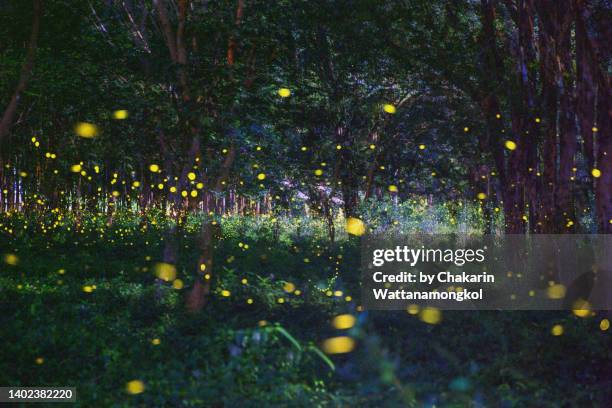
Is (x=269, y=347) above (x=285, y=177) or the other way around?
the other way around

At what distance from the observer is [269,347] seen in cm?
892

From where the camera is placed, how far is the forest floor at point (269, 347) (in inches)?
295

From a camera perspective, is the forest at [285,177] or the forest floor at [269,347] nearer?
the forest floor at [269,347]

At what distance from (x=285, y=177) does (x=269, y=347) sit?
11.8 m

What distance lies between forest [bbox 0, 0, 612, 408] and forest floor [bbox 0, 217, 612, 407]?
5cm

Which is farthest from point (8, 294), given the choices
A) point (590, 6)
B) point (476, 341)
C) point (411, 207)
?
point (411, 207)

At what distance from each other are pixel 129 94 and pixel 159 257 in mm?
7463

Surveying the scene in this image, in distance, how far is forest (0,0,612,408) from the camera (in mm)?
8352

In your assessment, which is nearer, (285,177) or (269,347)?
(269,347)

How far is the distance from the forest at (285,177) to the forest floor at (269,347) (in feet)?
0.15

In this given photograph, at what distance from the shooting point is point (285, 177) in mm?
20469

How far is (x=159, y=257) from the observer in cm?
1833

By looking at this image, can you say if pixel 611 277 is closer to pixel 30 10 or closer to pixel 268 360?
pixel 268 360

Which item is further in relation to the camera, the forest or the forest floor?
the forest
